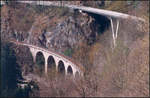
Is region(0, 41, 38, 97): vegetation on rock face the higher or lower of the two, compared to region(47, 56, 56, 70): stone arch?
higher

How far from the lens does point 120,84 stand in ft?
14.2

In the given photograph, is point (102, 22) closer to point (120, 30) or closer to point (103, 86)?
point (120, 30)

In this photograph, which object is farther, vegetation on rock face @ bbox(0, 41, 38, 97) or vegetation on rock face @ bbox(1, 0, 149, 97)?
vegetation on rock face @ bbox(0, 41, 38, 97)

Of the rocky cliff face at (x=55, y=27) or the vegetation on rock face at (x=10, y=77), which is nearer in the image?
the vegetation on rock face at (x=10, y=77)

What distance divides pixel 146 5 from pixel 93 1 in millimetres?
3681

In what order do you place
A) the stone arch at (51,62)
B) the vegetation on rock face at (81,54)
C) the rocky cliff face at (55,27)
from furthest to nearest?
the rocky cliff face at (55,27)
the stone arch at (51,62)
the vegetation on rock face at (81,54)

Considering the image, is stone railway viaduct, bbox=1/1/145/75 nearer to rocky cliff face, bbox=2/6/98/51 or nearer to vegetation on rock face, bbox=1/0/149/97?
vegetation on rock face, bbox=1/0/149/97

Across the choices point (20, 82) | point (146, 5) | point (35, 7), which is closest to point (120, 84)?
point (20, 82)

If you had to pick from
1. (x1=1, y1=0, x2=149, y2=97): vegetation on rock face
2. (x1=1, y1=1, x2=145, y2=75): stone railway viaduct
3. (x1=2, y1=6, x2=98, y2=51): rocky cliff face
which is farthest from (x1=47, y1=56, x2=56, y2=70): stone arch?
(x1=2, y1=6, x2=98, y2=51): rocky cliff face

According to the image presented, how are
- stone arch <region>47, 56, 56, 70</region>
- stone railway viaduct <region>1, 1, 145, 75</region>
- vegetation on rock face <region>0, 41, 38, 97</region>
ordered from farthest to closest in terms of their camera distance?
stone arch <region>47, 56, 56, 70</region>, stone railway viaduct <region>1, 1, 145, 75</region>, vegetation on rock face <region>0, 41, 38, 97</region>

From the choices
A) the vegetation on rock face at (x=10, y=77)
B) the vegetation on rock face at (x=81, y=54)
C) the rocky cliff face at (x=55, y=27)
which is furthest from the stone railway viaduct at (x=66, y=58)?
the vegetation on rock face at (x=10, y=77)

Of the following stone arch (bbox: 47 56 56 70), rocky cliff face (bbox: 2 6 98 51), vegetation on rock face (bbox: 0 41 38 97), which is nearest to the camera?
vegetation on rock face (bbox: 0 41 38 97)

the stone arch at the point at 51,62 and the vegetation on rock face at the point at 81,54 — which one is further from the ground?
the vegetation on rock face at the point at 81,54

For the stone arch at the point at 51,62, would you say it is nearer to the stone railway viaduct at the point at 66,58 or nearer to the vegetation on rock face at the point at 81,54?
the stone railway viaduct at the point at 66,58
